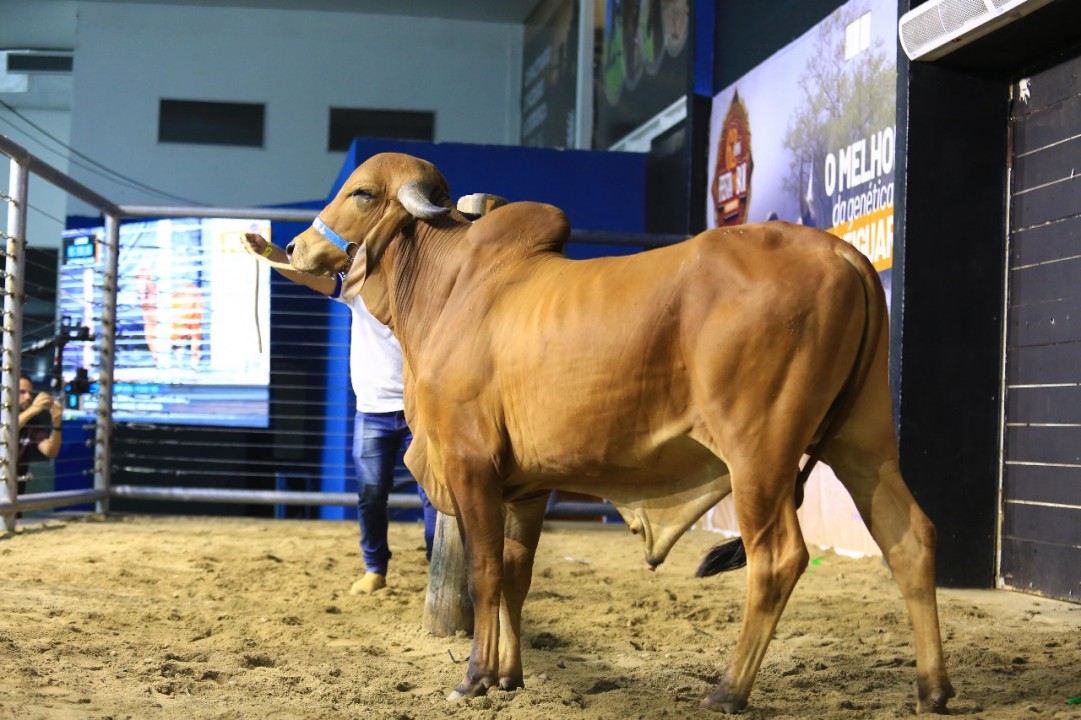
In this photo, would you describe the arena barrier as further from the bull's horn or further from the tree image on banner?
the bull's horn

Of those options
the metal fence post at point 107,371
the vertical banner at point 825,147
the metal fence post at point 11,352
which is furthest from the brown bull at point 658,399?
the metal fence post at point 107,371

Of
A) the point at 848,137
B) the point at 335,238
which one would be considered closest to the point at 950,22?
the point at 848,137

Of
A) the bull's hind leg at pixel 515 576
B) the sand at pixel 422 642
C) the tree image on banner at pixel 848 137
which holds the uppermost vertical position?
the tree image on banner at pixel 848 137

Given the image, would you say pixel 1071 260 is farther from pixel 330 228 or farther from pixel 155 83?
pixel 155 83

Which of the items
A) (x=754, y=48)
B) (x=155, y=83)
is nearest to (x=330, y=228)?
(x=754, y=48)

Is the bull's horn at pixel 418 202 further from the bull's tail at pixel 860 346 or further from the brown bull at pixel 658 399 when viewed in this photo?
the bull's tail at pixel 860 346

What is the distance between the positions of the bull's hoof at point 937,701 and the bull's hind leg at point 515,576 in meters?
1.17

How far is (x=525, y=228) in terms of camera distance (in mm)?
3875

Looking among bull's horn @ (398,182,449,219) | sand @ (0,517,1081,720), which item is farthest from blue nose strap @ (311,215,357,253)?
sand @ (0,517,1081,720)

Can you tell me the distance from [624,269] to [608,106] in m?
9.49

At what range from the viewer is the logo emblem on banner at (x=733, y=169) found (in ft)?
29.5

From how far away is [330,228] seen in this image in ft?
13.5

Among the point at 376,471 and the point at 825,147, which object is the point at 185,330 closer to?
the point at 376,471

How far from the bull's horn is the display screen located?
5.12 m
